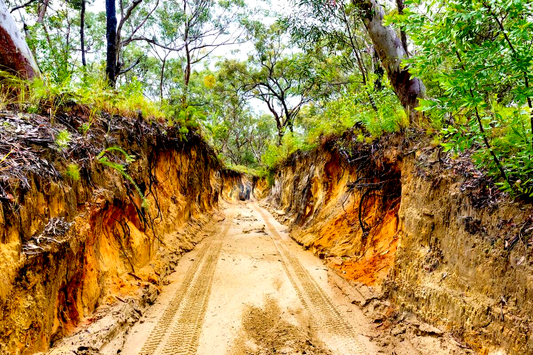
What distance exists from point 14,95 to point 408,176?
5.91 m

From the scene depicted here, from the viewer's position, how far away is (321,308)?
3832 mm

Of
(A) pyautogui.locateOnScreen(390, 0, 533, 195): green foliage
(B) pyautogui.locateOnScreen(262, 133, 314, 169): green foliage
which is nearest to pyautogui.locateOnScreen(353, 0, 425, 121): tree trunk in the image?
(A) pyautogui.locateOnScreen(390, 0, 533, 195): green foliage

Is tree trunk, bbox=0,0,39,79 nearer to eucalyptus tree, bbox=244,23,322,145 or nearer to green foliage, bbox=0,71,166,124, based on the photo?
green foliage, bbox=0,71,166,124

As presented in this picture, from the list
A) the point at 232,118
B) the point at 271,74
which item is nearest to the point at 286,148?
the point at 271,74

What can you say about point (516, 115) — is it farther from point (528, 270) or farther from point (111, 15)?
point (111, 15)

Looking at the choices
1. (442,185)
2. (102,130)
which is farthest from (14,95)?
(442,185)

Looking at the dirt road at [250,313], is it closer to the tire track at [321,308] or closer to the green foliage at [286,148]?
the tire track at [321,308]

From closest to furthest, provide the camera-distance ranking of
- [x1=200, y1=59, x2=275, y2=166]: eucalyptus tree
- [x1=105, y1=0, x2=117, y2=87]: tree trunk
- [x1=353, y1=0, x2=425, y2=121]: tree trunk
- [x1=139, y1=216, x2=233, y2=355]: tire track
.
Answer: [x1=139, y1=216, x2=233, y2=355]: tire track → [x1=353, y1=0, x2=425, y2=121]: tree trunk → [x1=105, y1=0, x2=117, y2=87]: tree trunk → [x1=200, y1=59, x2=275, y2=166]: eucalyptus tree

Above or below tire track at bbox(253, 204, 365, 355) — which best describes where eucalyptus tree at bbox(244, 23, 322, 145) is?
above

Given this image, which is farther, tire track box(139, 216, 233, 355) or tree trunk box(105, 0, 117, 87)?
tree trunk box(105, 0, 117, 87)

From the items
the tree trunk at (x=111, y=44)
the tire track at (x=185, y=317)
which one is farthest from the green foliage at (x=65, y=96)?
the tire track at (x=185, y=317)

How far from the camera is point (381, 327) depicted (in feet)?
11.0

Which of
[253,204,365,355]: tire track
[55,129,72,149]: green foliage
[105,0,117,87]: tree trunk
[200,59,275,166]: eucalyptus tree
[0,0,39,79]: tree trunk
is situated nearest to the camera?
[253,204,365,355]: tire track

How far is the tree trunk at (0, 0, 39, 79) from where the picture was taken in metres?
3.87
